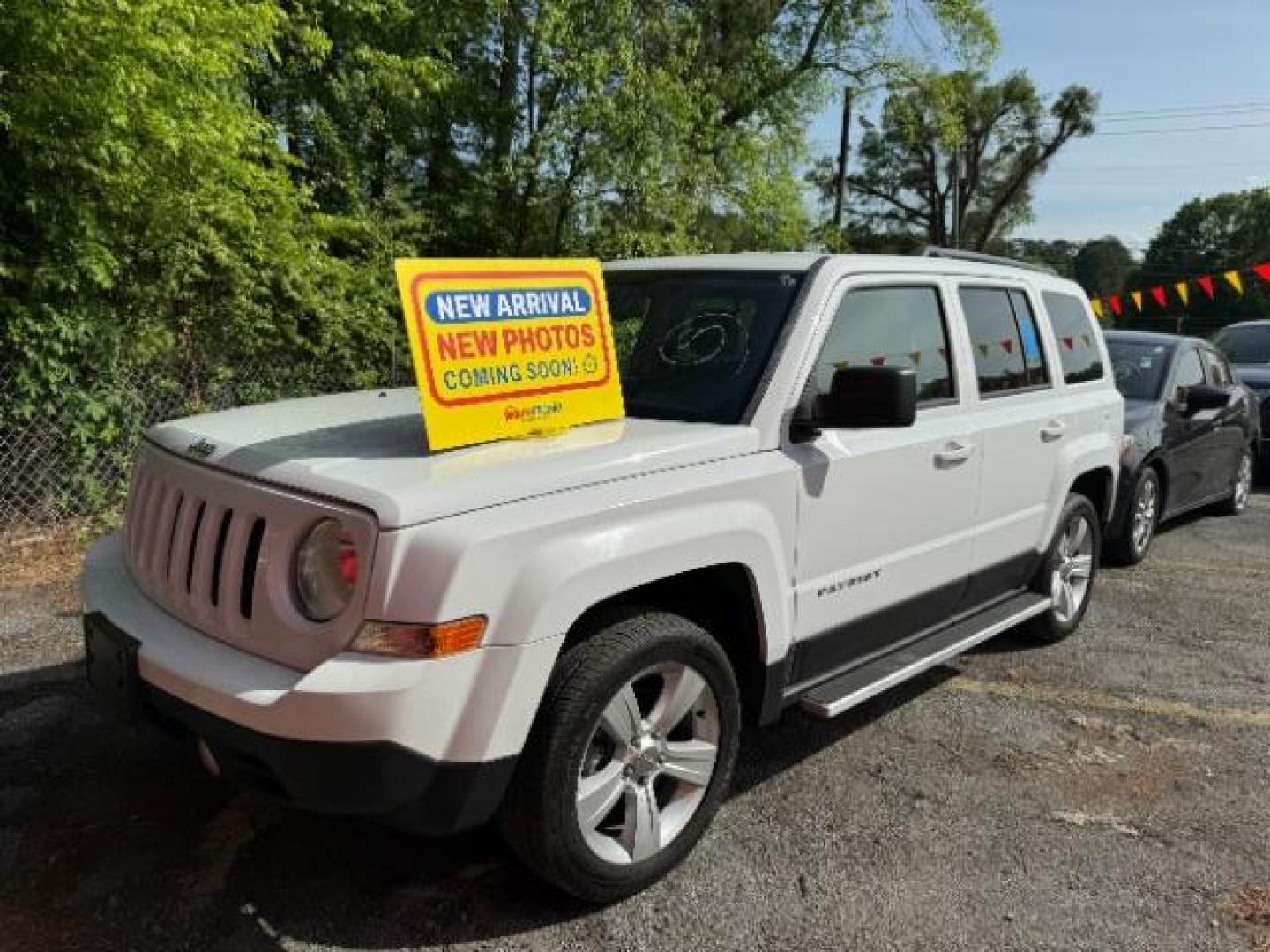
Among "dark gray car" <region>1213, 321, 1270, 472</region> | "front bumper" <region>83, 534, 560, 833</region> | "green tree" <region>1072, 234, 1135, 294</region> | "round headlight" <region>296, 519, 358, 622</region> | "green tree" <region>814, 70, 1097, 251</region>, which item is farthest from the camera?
"green tree" <region>1072, 234, 1135, 294</region>

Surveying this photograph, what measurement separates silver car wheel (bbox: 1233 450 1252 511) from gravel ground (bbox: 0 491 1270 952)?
198 inches

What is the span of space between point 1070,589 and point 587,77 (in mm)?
7974

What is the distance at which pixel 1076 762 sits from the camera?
3713mm

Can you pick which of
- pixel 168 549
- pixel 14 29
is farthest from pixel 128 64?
pixel 168 549

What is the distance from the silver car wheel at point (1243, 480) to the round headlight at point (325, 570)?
335 inches

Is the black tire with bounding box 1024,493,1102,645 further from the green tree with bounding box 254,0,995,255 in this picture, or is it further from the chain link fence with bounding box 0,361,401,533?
the green tree with bounding box 254,0,995,255

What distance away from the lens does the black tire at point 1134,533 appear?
660 cm

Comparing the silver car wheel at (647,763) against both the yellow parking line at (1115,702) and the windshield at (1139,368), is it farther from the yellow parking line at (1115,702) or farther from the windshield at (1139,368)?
the windshield at (1139,368)

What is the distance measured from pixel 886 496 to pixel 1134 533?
414 cm

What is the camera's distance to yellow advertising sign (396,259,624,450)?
256cm

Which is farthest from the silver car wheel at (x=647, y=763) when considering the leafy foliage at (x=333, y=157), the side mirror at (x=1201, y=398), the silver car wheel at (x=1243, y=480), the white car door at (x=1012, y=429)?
the silver car wheel at (x=1243, y=480)

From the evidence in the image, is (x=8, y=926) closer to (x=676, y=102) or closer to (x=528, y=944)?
(x=528, y=944)

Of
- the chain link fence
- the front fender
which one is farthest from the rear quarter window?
the chain link fence

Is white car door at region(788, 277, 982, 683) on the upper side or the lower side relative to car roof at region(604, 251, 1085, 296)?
lower
